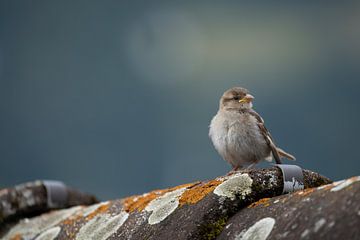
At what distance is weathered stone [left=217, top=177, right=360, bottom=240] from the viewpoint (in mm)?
2402

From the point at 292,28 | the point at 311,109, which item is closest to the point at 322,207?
the point at 311,109

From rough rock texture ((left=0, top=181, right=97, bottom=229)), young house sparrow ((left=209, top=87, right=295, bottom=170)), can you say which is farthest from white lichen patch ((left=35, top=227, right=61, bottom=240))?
young house sparrow ((left=209, top=87, right=295, bottom=170))

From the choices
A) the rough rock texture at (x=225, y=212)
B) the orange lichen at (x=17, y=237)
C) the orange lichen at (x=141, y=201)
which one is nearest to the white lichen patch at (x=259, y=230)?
the rough rock texture at (x=225, y=212)

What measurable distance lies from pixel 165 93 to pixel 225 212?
13211 centimetres

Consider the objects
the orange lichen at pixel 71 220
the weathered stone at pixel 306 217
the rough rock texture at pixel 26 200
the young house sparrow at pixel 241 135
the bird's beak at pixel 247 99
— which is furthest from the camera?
the bird's beak at pixel 247 99

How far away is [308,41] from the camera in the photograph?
570 feet

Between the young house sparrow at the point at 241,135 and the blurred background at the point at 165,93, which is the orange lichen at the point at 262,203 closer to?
the young house sparrow at the point at 241,135

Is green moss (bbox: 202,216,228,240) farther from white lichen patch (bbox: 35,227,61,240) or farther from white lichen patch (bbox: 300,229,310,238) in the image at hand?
white lichen patch (bbox: 35,227,61,240)

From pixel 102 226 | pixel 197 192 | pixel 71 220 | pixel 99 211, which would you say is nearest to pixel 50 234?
pixel 71 220

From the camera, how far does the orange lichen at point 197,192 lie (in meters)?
3.39

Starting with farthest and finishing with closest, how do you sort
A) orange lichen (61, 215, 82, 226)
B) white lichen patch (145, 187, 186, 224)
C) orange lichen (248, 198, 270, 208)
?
1. orange lichen (61, 215, 82, 226)
2. white lichen patch (145, 187, 186, 224)
3. orange lichen (248, 198, 270, 208)

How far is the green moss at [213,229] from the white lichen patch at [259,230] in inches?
7.8

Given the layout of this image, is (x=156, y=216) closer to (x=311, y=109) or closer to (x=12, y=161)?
(x=12, y=161)

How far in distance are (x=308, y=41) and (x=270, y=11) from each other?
2401cm
